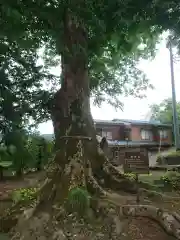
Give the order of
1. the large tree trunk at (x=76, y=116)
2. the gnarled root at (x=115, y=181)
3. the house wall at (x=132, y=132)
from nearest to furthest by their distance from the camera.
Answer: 1. the large tree trunk at (x=76, y=116)
2. the gnarled root at (x=115, y=181)
3. the house wall at (x=132, y=132)

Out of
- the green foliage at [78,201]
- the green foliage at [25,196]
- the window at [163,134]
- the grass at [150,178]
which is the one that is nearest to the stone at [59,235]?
the green foliage at [78,201]

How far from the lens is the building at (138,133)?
96.6ft

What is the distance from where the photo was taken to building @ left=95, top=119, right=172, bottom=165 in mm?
29436

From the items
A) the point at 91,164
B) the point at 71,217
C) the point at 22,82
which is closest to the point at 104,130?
the point at 22,82

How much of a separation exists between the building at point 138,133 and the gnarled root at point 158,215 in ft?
70.9

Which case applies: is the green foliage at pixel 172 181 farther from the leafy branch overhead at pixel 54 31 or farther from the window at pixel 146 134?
the window at pixel 146 134

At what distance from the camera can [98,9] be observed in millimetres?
8125

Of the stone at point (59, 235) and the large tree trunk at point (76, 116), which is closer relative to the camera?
the stone at point (59, 235)

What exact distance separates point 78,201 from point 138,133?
26.0 metres

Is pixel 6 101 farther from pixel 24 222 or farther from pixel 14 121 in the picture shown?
pixel 24 222

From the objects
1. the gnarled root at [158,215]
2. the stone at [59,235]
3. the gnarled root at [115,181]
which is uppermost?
the gnarled root at [115,181]

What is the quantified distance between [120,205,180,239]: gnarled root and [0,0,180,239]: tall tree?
1.14 meters

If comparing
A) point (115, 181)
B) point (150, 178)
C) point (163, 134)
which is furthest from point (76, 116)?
point (163, 134)

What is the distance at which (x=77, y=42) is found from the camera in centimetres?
902
